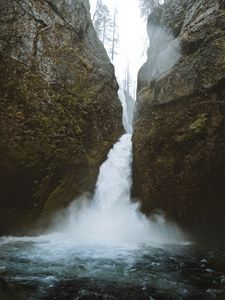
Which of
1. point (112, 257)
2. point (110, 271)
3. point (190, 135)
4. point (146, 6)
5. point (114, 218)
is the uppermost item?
point (146, 6)

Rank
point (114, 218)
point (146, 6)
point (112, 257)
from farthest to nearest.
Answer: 1. point (146, 6)
2. point (114, 218)
3. point (112, 257)

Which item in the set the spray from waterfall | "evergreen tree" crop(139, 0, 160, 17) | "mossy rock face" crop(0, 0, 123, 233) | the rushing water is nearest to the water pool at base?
the rushing water

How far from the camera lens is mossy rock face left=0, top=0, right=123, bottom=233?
11.4 m

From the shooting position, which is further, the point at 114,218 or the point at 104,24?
the point at 104,24

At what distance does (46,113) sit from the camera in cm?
1259

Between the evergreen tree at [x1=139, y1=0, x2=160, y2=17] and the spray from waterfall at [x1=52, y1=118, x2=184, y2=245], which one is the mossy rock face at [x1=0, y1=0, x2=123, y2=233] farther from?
the evergreen tree at [x1=139, y1=0, x2=160, y2=17]

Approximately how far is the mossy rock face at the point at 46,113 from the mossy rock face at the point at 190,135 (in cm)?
234

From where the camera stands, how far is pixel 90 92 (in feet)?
48.9

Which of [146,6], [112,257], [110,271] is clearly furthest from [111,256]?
[146,6]

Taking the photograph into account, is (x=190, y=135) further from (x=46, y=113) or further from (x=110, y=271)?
(x=110, y=271)

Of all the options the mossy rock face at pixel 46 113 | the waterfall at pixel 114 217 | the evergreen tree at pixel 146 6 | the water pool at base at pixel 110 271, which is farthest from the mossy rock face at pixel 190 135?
the evergreen tree at pixel 146 6

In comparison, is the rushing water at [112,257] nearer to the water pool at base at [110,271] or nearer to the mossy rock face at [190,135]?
the water pool at base at [110,271]

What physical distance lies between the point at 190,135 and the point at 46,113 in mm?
5631

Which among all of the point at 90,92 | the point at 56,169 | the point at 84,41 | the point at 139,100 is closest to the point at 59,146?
the point at 56,169
